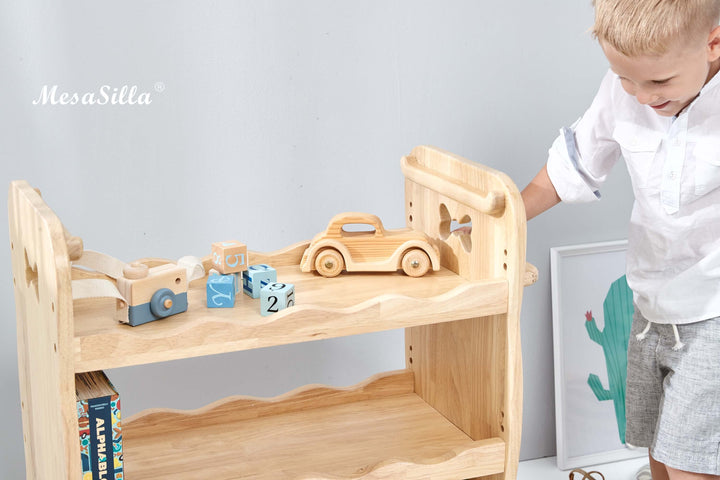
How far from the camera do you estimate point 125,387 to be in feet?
4.84

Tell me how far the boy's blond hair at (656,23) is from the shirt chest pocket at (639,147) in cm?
18

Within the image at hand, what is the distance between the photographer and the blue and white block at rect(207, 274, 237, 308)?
→ 1111mm

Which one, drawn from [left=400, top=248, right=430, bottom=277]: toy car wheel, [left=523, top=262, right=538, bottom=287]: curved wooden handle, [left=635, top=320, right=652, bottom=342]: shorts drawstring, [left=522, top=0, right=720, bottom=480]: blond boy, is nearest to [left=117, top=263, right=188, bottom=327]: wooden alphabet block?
[left=400, top=248, right=430, bottom=277]: toy car wheel

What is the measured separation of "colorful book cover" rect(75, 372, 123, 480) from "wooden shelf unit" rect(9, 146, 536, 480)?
36 mm

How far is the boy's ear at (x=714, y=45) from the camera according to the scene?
1.06 metres

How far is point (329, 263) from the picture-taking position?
1259 mm

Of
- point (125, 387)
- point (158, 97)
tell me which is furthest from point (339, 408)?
point (158, 97)

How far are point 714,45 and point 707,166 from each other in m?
0.17

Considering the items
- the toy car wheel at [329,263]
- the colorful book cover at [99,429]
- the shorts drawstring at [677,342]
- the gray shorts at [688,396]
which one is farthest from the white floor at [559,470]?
the colorful book cover at [99,429]

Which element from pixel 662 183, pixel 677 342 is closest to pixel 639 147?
pixel 662 183

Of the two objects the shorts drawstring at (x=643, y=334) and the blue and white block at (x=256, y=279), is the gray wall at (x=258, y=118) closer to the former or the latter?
the blue and white block at (x=256, y=279)

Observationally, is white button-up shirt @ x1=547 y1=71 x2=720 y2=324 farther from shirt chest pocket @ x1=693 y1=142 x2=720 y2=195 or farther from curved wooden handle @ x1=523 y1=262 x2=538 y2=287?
curved wooden handle @ x1=523 y1=262 x2=538 y2=287

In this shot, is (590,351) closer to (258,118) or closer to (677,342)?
(677,342)

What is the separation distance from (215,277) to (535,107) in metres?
0.83
